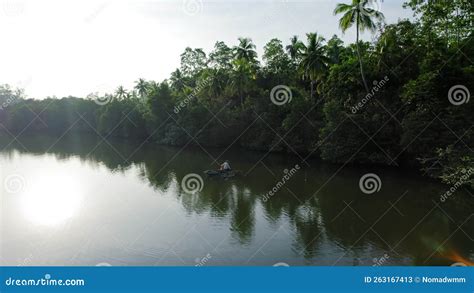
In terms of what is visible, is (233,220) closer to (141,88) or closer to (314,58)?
(314,58)

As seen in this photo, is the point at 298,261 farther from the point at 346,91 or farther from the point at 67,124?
the point at 67,124

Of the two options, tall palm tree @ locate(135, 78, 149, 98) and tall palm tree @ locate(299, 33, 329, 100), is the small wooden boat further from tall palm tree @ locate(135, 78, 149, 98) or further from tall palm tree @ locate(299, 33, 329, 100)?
tall palm tree @ locate(135, 78, 149, 98)

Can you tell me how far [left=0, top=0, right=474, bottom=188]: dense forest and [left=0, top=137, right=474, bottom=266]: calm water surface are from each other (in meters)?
2.72

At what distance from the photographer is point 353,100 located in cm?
3153

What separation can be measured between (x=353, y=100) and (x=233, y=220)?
18.3 metres

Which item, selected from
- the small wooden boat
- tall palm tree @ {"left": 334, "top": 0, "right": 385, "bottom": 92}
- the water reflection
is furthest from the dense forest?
the water reflection

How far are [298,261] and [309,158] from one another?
23.0 m

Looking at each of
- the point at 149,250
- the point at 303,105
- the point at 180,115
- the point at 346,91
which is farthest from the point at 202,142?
the point at 149,250

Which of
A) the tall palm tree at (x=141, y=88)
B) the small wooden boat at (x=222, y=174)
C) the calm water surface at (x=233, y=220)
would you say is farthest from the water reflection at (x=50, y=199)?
the tall palm tree at (x=141, y=88)

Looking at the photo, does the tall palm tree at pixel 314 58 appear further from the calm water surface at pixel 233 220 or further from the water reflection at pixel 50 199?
the water reflection at pixel 50 199

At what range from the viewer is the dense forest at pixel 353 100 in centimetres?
2400

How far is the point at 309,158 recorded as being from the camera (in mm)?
36031

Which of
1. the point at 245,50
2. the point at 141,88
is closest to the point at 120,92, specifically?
the point at 141,88

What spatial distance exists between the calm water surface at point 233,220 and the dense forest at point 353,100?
2720mm
